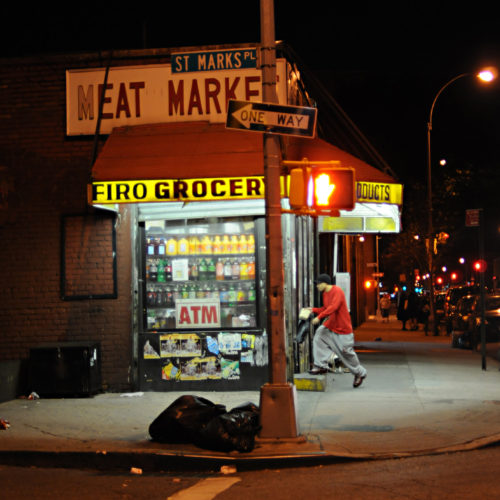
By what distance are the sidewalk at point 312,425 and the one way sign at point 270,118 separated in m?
3.32

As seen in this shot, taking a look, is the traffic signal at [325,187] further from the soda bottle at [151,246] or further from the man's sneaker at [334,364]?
the man's sneaker at [334,364]

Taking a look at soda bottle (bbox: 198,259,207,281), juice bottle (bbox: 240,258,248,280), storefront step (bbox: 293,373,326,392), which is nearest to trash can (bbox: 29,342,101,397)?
soda bottle (bbox: 198,259,207,281)

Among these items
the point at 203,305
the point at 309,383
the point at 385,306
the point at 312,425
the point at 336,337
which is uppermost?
the point at 203,305

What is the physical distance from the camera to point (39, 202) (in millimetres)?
12312

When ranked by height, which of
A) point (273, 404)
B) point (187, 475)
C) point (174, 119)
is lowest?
point (187, 475)

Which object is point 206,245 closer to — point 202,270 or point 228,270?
point 202,270

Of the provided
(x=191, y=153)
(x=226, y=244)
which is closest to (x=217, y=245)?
(x=226, y=244)

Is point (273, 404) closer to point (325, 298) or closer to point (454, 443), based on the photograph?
point (454, 443)

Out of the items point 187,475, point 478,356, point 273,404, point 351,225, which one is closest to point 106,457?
point 187,475

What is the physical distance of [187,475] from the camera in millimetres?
7477

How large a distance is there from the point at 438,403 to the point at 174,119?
594 centimetres

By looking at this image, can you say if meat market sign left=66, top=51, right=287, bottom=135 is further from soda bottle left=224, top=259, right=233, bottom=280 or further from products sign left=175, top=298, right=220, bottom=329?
products sign left=175, top=298, right=220, bottom=329

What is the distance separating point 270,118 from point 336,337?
5123 mm

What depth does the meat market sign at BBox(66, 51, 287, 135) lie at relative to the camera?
12.0m
